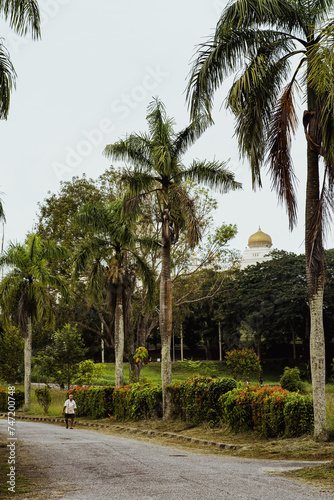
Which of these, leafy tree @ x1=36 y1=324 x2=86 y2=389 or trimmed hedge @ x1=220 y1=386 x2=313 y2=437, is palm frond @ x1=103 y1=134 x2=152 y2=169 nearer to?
trimmed hedge @ x1=220 y1=386 x2=313 y2=437

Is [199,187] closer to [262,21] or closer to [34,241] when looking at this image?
[34,241]

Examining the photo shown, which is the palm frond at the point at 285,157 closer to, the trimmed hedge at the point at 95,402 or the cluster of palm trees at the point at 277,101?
the cluster of palm trees at the point at 277,101

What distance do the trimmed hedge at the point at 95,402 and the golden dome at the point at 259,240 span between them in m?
50.3

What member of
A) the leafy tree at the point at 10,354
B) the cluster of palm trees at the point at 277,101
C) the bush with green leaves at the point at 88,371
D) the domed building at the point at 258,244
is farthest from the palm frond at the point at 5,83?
the domed building at the point at 258,244

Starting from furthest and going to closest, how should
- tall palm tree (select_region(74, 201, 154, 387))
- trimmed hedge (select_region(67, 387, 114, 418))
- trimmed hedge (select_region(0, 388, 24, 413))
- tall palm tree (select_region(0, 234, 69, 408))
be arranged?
trimmed hedge (select_region(0, 388, 24, 413))
tall palm tree (select_region(0, 234, 69, 408))
tall palm tree (select_region(74, 201, 154, 387))
trimmed hedge (select_region(67, 387, 114, 418))

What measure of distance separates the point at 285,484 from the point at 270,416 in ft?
19.5

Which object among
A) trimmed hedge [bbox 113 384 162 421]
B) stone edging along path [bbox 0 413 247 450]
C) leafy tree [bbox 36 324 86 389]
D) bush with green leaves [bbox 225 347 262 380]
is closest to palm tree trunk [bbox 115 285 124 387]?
trimmed hedge [bbox 113 384 162 421]

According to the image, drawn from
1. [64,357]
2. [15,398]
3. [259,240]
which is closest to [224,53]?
[15,398]

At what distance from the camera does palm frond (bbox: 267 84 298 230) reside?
1277 cm

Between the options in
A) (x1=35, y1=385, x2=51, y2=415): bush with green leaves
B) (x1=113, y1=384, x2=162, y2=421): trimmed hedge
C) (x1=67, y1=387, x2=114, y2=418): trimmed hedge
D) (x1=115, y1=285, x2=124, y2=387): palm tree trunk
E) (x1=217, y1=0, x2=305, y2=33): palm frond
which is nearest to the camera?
(x1=217, y1=0, x2=305, y2=33): palm frond

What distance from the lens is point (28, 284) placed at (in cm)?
2864

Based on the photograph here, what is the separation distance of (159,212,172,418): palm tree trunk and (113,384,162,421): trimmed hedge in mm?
658

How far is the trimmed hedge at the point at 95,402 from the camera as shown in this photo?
925 inches

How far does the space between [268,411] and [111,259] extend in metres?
12.2
